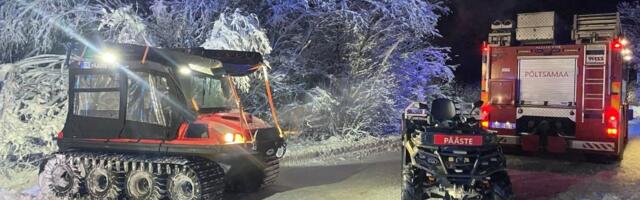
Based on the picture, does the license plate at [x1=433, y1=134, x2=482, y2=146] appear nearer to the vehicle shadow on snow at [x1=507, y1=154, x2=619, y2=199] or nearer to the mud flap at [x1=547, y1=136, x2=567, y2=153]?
the vehicle shadow on snow at [x1=507, y1=154, x2=619, y2=199]

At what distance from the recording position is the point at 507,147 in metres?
12.1

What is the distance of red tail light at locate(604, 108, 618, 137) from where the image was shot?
10711 millimetres

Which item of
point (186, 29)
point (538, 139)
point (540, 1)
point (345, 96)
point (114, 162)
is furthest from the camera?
point (540, 1)

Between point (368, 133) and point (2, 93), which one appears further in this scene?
point (368, 133)

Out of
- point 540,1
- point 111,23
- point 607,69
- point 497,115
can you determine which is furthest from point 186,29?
point 540,1

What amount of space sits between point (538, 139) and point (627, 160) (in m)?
2.12

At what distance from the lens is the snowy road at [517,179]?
859cm

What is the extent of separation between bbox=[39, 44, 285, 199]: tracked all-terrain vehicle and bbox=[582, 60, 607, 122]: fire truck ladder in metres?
6.13

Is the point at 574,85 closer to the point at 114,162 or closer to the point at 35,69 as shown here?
the point at 114,162

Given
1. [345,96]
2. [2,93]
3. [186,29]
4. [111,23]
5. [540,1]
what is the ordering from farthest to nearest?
1. [540,1]
2. [345,96]
3. [186,29]
4. [111,23]
5. [2,93]

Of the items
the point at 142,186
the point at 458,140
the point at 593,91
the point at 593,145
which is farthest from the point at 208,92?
the point at 593,145

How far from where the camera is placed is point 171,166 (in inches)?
307

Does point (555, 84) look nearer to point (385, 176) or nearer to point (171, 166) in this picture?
point (385, 176)

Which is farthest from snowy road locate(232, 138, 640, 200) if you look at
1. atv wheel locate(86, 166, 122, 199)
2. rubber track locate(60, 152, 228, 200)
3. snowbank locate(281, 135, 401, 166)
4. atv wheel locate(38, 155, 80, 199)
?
atv wheel locate(38, 155, 80, 199)
